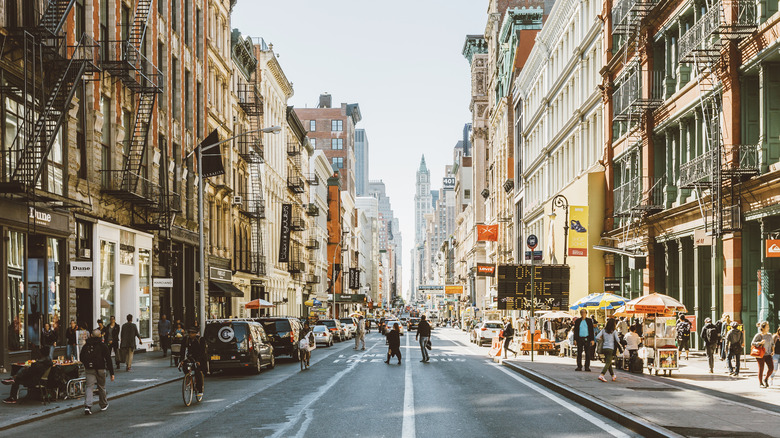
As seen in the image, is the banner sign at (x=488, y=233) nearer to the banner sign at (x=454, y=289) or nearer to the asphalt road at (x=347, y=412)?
the banner sign at (x=454, y=289)

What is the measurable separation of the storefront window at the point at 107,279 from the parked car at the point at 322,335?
19603mm

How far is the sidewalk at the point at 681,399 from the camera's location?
546 inches

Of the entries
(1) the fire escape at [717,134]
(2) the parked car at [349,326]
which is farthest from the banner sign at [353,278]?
(1) the fire escape at [717,134]

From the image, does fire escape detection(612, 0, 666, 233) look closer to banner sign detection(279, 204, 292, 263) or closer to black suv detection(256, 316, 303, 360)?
black suv detection(256, 316, 303, 360)

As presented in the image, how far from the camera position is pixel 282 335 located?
3694 cm

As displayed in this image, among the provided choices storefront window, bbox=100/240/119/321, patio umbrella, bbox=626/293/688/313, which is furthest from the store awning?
patio umbrella, bbox=626/293/688/313

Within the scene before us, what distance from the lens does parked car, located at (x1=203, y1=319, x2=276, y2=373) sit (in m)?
28.7

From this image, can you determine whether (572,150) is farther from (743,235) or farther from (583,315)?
(583,315)

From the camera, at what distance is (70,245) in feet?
100

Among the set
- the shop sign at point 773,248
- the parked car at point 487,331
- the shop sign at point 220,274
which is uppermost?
the shop sign at point 773,248

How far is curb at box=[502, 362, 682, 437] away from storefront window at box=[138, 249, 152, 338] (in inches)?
816

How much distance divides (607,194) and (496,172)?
63.7 meters

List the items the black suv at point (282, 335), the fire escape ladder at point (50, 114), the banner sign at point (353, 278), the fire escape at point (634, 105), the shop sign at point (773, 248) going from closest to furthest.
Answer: the shop sign at point (773, 248), the fire escape ladder at point (50, 114), the black suv at point (282, 335), the fire escape at point (634, 105), the banner sign at point (353, 278)

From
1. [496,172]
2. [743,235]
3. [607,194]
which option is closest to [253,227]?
[607,194]
